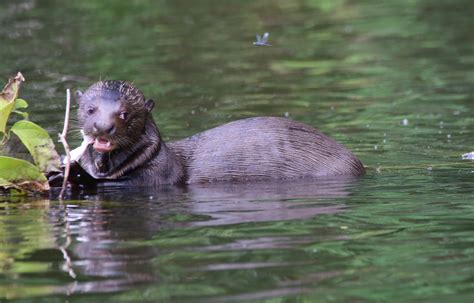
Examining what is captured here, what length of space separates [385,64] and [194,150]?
564 cm

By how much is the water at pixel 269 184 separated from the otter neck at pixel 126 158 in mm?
302

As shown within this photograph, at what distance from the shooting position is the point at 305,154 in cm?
760

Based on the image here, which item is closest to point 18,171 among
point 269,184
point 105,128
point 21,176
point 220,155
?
point 21,176

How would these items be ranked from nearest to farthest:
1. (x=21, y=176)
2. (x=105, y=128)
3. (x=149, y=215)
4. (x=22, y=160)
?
(x=149, y=215)
(x=22, y=160)
(x=21, y=176)
(x=105, y=128)

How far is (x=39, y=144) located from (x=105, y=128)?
1.40ft

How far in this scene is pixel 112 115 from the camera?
7156 mm

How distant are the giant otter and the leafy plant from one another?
1.46 feet

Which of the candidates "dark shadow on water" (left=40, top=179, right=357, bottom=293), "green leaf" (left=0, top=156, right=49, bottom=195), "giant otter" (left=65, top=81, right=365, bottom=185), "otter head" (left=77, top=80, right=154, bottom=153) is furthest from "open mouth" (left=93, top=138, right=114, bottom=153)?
"green leaf" (left=0, top=156, right=49, bottom=195)

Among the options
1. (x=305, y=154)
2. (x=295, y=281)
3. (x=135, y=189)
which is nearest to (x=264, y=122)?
(x=305, y=154)

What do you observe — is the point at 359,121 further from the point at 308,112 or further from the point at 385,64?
the point at 385,64

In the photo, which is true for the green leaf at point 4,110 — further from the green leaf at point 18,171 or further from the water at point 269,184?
the water at point 269,184

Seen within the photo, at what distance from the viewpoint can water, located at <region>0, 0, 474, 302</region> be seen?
4.82 metres

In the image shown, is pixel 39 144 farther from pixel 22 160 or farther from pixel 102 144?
pixel 102 144

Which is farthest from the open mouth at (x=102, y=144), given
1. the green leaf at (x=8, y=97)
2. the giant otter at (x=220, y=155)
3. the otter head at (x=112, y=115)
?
the green leaf at (x=8, y=97)
